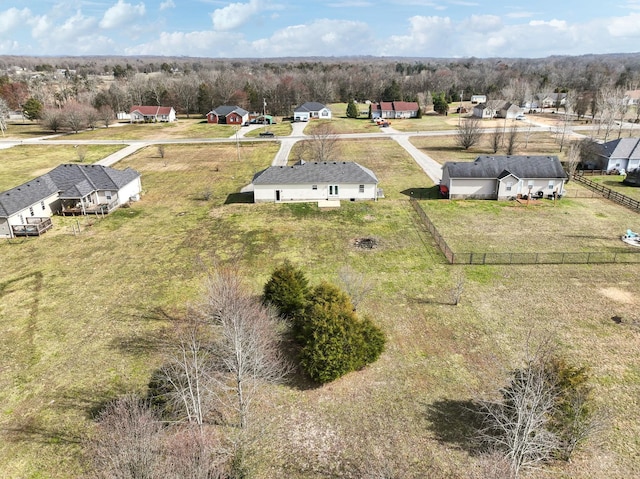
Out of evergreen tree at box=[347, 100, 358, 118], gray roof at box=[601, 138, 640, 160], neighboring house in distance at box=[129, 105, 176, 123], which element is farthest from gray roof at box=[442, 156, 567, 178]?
neighboring house in distance at box=[129, 105, 176, 123]

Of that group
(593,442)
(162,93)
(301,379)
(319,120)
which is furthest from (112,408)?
(162,93)

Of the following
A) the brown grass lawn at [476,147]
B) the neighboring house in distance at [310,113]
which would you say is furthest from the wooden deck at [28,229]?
the neighboring house in distance at [310,113]

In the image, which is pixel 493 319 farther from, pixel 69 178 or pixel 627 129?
pixel 627 129

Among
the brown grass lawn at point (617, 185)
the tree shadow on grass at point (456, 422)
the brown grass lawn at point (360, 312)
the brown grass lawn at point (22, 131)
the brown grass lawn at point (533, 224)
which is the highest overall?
the brown grass lawn at point (22, 131)

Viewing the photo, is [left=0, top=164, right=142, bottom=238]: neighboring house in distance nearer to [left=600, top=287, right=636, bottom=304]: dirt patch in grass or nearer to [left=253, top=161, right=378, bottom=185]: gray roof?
[left=253, top=161, right=378, bottom=185]: gray roof

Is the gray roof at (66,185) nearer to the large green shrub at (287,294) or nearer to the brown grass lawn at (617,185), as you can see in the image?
the large green shrub at (287,294)

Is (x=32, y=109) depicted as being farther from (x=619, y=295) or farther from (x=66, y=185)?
(x=619, y=295)
